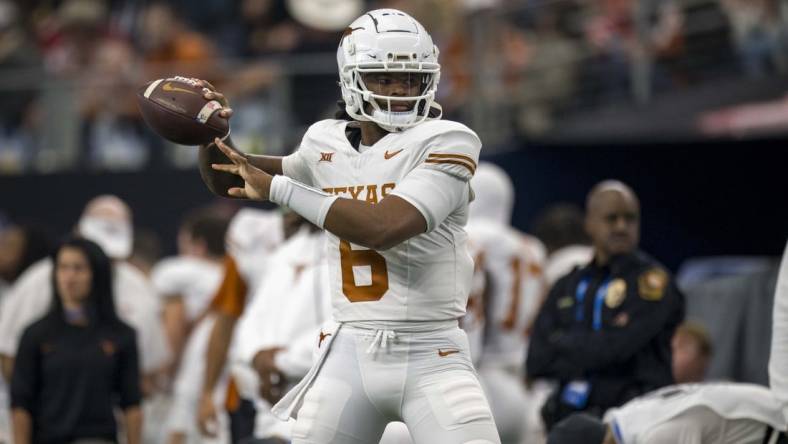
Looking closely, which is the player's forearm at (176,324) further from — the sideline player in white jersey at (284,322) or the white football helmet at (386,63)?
the white football helmet at (386,63)

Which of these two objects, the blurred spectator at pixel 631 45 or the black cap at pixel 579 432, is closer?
the black cap at pixel 579 432

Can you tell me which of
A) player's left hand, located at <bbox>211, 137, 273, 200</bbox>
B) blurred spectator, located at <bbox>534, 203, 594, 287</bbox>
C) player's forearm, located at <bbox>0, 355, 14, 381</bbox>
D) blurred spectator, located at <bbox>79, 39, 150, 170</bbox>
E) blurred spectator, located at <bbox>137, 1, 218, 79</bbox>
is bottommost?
player's forearm, located at <bbox>0, 355, 14, 381</bbox>

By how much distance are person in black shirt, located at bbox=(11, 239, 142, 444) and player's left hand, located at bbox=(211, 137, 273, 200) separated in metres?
2.30

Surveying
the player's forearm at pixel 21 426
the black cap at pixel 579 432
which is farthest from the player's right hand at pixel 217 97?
the player's forearm at pixel 21 426

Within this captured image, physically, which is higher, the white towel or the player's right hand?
the player's right hand

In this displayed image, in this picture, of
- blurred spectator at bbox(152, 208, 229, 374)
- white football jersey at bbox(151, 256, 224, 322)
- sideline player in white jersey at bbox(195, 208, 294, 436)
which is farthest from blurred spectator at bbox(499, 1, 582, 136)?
sideline player in white jersey at bbox(195, 208, 294, 436)

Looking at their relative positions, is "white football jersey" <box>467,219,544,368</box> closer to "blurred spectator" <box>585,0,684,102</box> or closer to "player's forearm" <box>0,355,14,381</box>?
"player's forearm" <box>0,355,14,381</box>

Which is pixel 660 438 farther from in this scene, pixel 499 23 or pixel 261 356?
pixel 499 23

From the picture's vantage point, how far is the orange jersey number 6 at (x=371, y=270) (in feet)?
15.5

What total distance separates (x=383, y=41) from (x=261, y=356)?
195cm

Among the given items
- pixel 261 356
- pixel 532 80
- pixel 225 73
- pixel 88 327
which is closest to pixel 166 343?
pixel 88 327

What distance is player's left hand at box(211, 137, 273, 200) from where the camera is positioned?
184 inches

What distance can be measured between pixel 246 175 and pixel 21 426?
8.49 ft

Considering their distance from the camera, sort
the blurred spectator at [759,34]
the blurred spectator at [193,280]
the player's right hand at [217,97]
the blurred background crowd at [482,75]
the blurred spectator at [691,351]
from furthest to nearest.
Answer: the blurred background crowd at [482,75] < the blurred spectator at [759,34] < the blurred spectator at [193,280] < the blurred spectator at [691,351] < the player's right hand at [217,97]
